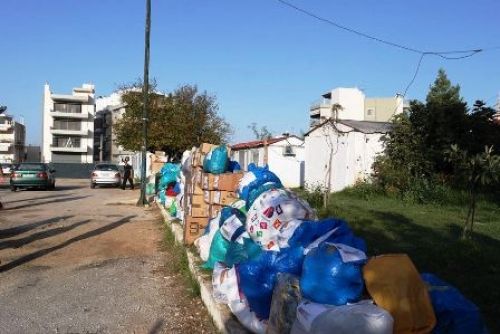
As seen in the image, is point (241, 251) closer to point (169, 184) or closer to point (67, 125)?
→ point (169, 184)

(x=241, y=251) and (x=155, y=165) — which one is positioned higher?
(x=155, y=165)

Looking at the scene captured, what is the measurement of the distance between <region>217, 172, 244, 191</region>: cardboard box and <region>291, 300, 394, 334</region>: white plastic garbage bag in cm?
466

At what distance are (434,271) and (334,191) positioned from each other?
16.5 m

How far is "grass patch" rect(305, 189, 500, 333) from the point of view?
5676 mm

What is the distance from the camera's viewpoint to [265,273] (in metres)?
4.19

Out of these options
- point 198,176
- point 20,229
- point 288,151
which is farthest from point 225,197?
point 288,151

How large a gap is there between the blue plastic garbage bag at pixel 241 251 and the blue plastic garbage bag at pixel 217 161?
2.89 m

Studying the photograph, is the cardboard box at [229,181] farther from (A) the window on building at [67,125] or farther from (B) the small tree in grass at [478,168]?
(A) the window on building at [67,125]

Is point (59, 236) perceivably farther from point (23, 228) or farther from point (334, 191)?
point (334, 191)

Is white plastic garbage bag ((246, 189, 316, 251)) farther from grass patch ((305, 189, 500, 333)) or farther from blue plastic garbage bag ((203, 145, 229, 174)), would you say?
blue plastic garbage bag ((203, 145, 229, 174))

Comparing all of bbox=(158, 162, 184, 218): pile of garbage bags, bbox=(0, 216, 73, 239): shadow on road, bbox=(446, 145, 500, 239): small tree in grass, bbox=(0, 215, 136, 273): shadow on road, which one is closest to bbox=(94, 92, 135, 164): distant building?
bbox=(158, 162, 184, 218): pile of garbage bags

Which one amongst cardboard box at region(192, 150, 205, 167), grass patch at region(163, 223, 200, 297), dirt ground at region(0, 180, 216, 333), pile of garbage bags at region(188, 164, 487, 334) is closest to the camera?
pile of garbage bags at region(188, 164, 487, 334)

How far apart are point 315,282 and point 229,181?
4558 millimetres

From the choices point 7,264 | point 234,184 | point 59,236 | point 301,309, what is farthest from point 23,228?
point 301,309
